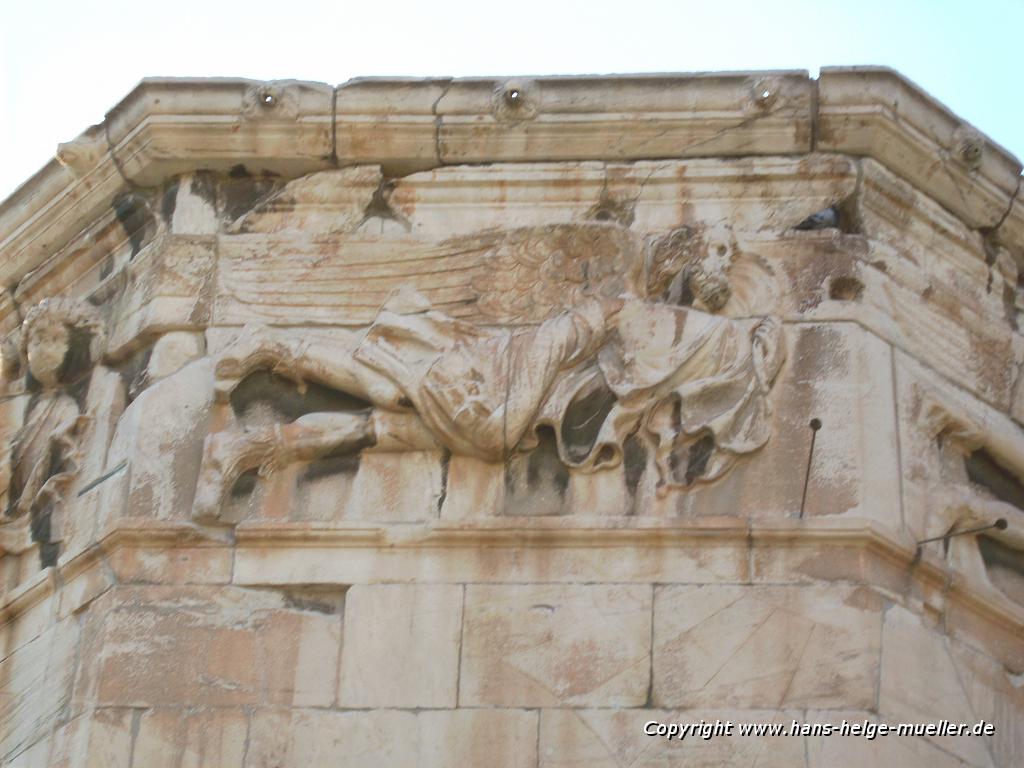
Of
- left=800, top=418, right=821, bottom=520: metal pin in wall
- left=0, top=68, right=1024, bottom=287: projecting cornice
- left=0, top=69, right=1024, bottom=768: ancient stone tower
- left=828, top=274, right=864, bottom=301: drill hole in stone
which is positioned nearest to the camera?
left=0, top=69, right=1024, bottom=768: ancient stone tower

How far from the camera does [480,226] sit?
929 cm

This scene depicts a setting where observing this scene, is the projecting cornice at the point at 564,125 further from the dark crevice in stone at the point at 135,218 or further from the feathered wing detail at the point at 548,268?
the feathered wing detail at the point at 548,268

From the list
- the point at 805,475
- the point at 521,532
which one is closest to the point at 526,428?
the point at 521,532

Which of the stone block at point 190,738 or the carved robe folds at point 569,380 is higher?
the carved robe folds at point 569,380

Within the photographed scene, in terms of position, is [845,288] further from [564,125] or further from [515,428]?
[515,428]

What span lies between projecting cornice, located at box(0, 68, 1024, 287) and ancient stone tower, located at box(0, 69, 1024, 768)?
2 centimetres

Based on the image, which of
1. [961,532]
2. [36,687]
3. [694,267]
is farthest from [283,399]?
[961,532]

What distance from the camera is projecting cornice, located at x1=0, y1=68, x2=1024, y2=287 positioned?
9.34m

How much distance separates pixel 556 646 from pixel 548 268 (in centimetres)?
158

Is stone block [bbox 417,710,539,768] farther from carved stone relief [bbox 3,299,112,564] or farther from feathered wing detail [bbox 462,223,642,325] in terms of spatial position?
carved stone relief [bbox 3,299,112,564]

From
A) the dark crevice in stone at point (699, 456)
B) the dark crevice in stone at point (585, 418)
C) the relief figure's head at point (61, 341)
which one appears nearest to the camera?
the dark crevice in stone at point (699, 456)

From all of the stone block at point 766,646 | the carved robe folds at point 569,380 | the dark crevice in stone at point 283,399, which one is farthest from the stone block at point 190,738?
the stone block at point 766,646

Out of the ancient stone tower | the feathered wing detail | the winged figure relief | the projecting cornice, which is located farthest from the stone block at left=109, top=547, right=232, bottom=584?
the projecting cornice

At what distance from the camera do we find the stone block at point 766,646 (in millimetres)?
8070
